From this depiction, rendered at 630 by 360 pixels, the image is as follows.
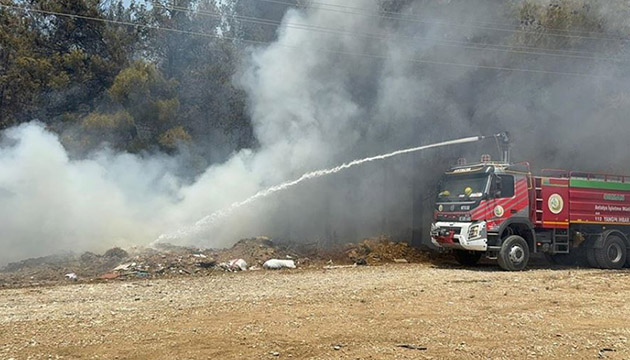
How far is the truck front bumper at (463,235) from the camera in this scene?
1314cm

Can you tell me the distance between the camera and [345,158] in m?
18.1

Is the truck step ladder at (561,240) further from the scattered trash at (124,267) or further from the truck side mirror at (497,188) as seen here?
the scattered trash at (124,267)

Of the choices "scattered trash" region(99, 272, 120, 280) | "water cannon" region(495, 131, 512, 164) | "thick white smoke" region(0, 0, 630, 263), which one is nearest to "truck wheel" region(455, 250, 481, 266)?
"water cannon" region(495, 131, 512, 164)

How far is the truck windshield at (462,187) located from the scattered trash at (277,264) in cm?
442

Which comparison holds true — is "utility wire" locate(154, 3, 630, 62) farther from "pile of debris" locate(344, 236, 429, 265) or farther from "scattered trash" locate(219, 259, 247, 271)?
"scattered trash" locate(219, 259, 247, 271)

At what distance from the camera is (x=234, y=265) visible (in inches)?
517

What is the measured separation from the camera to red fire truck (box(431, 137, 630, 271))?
43.8ft

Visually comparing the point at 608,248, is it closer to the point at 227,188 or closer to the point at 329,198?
the point at 329,198

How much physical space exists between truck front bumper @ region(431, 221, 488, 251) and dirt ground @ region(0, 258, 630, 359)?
1.64m

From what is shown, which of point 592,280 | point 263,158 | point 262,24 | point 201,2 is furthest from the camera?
point 201,2

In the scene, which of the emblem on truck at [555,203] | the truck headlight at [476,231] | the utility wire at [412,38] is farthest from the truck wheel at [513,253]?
the utility wire at [412,38]

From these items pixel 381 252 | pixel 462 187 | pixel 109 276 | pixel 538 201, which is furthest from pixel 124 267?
pixel 538 201

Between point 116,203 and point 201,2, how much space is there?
1085cm

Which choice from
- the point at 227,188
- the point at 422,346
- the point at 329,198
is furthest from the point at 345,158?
Answer: the point at 422,346
